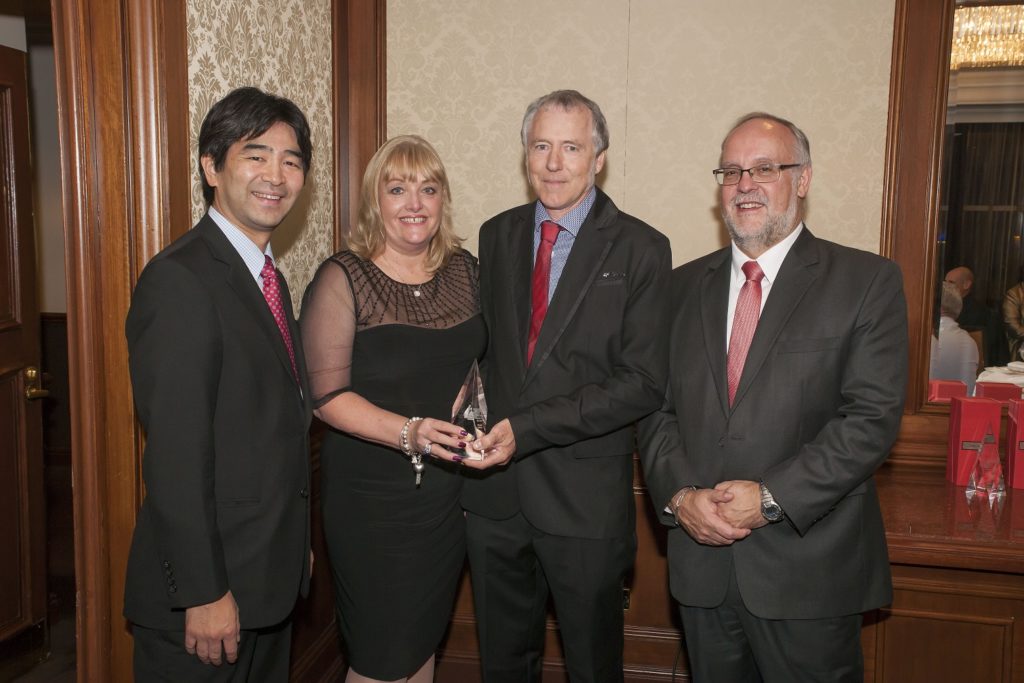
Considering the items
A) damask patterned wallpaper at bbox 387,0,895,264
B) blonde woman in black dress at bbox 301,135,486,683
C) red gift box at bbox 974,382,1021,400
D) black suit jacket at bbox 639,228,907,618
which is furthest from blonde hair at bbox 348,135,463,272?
red gift box at bbox 974,382,1021,400

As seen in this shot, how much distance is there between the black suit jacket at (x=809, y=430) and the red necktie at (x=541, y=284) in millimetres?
438

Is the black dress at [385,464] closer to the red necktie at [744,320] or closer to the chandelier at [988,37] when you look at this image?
the red necktie at [744,320]

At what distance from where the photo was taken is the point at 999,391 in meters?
3.24

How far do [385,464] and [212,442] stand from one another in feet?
2.29

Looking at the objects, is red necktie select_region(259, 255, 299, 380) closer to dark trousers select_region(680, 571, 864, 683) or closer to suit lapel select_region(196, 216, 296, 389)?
suit lapel select_region(196, 216, 296, 389)

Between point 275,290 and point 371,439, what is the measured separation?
505 millimetres

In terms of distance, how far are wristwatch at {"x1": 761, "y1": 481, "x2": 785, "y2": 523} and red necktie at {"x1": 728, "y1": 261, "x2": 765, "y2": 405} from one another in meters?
0.23

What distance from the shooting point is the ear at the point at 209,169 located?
180 cm

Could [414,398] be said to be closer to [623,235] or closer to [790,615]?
[623,235]

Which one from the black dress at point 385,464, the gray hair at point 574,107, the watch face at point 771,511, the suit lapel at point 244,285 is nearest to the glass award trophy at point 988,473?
the watch face at point 771,511

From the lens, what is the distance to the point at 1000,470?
9.76 feet

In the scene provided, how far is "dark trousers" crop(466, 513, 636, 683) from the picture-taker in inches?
89.0

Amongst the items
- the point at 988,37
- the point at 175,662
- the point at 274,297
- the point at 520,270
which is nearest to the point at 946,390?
the point at 988,37

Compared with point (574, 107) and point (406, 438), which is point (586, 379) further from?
point (574, 107)
